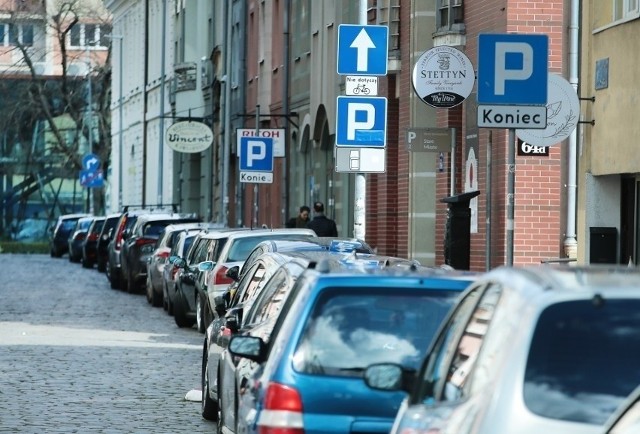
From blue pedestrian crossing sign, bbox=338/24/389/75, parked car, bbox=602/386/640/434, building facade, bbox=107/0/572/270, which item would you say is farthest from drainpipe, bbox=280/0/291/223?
parked car, bbox=602/386/640/434

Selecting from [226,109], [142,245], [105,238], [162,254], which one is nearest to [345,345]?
[162,254]

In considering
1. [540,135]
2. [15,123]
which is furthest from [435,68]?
Answer: [15,123]

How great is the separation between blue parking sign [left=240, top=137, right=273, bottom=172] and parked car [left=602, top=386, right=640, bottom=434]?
31.6 metres

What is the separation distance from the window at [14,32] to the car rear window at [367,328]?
256ft

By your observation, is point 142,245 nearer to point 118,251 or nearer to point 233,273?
point 118,251

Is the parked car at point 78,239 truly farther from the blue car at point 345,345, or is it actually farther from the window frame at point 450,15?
the blue car at point 345,345

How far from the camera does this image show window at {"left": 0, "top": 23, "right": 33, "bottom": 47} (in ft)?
290

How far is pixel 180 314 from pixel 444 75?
8653mm

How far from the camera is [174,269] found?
3006cm

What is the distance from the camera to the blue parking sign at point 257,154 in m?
36.7

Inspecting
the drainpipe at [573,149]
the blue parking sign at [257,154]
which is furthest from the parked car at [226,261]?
the blue parking sign at [257,154]

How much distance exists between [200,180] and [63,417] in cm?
5022

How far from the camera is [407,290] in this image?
898cm

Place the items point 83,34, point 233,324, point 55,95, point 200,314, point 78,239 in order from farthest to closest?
point 83,34 → point 55,95 → point 78,239 → point 200,314 → point 233,324
